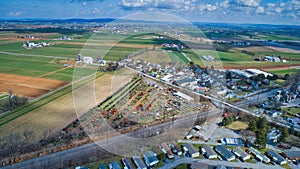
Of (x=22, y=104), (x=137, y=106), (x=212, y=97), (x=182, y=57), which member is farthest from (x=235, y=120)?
(x=22, y=104)

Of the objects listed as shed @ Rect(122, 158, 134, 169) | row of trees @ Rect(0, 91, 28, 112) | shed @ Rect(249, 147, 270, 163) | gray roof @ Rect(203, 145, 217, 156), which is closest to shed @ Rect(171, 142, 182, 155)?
gray roof @ Rect(203, 145, 217, 156)

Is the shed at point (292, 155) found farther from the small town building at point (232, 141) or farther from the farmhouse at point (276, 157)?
the small town building at point (232, 141)

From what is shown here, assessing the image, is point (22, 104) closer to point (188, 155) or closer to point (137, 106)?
point (137, 106)

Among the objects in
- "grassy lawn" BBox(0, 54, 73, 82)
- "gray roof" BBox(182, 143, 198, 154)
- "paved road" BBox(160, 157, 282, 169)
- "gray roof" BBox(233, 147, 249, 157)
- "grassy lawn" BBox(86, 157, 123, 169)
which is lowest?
"paved road" BBox(160, 157, 282, 169)

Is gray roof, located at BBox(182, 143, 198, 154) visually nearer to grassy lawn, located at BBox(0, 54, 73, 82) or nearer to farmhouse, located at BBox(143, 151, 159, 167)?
farmhouse, located at BBox(143, 151, 159, 167)

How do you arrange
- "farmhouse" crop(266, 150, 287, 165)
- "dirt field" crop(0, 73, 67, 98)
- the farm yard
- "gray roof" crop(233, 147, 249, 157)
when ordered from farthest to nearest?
"dirt field" crop(0, 73, 67, 98), the farm yard, "gray roof" crop(233, 147, 249, 157), "farmhouse" crop(266, 150, 287, 165)

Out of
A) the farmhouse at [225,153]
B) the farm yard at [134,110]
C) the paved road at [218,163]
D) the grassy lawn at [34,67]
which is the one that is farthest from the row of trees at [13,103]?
the farmhouse at [225,153]
